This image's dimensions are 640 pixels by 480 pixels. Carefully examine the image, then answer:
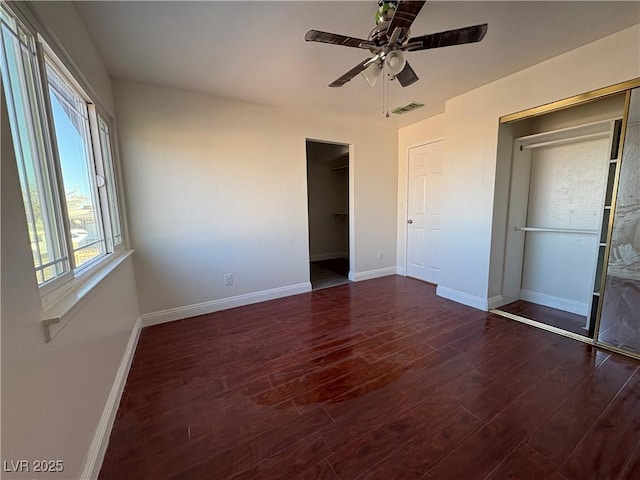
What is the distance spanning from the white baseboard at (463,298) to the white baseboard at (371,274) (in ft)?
3.59

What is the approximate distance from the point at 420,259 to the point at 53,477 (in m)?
4.20

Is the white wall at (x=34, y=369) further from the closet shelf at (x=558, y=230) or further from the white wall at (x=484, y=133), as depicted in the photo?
the closet shelf at (x=558, y=230)

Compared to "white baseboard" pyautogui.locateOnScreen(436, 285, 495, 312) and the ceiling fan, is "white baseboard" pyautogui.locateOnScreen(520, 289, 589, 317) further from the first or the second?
the ceiling fan

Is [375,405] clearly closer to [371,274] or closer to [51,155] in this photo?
[51,155]

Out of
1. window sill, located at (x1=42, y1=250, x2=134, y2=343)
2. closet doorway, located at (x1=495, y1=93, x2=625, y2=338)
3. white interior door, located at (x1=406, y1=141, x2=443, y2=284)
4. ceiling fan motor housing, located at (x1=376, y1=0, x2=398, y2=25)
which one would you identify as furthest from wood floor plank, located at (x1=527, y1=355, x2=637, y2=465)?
ceiling fan motor housing, located at (x1=376, y1=0, x2=398, y2=25)

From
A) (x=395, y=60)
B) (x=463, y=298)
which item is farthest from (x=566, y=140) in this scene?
(x=395, y=60)

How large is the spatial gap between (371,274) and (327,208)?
2328 mm

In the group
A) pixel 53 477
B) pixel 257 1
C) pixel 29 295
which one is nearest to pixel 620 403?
pixel 53 477

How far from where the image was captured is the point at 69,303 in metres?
1.12

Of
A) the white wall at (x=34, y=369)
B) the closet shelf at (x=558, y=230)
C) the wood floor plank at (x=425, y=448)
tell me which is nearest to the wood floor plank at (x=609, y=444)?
the wood floor plank at (x=425, y=448)

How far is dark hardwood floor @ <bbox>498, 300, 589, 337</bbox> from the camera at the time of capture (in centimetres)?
255

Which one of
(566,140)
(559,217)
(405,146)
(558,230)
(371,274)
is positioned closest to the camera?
(566,140)

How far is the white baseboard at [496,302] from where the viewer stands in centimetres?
298

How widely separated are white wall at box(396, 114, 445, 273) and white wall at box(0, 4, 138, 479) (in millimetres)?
4090
